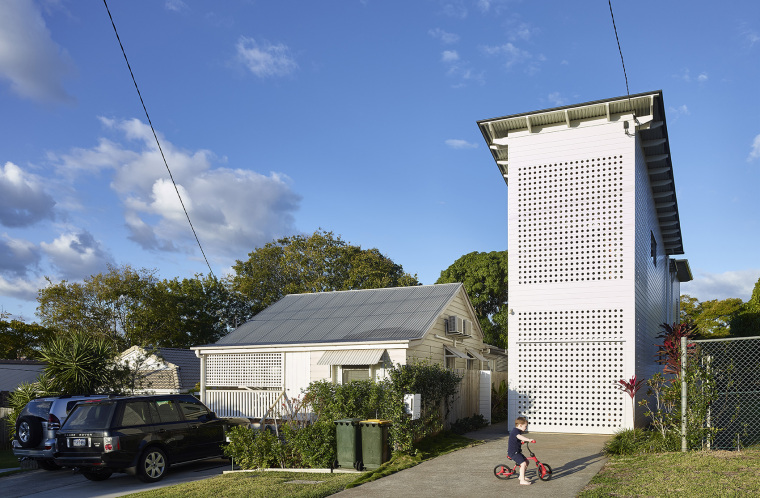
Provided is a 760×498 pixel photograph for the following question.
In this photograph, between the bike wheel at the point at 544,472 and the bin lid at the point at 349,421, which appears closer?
the bike wheel at the point at 544,472

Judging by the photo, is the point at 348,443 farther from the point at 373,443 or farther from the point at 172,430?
the point at 172,430

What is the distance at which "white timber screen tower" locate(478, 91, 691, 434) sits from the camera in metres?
15.3

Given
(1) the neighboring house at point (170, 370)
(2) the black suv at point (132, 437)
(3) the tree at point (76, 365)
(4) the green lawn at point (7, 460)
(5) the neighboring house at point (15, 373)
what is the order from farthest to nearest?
(1) the neighboring house at point (170, 370) < (5) the neighboring house at point (15, 373) < (3) the tree at point (76, 365) < (4) the green lawn at point (7, 460) < (2) the black suv at point (132, 437)

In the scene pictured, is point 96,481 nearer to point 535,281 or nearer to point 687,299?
point 535,281

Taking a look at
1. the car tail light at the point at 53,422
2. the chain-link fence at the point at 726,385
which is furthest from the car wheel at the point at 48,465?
the chain-link fence at the point at 726,385

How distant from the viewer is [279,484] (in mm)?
10086

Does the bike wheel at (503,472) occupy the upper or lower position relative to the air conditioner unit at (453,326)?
lower

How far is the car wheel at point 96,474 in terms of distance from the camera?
479 inches

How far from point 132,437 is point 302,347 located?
8096 millimetres

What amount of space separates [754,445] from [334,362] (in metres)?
10.6

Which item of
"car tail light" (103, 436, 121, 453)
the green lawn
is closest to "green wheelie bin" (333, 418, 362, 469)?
"car tail light" (103, 436, 121, 453)

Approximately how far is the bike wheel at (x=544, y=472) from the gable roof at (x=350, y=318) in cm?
800

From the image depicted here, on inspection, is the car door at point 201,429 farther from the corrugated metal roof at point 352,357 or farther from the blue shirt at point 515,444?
the blue shirt at point 515,444

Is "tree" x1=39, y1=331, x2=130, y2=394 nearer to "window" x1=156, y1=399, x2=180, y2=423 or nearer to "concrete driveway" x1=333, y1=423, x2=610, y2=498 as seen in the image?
"window" x1=156, y1=399, x2=180, y2=423
